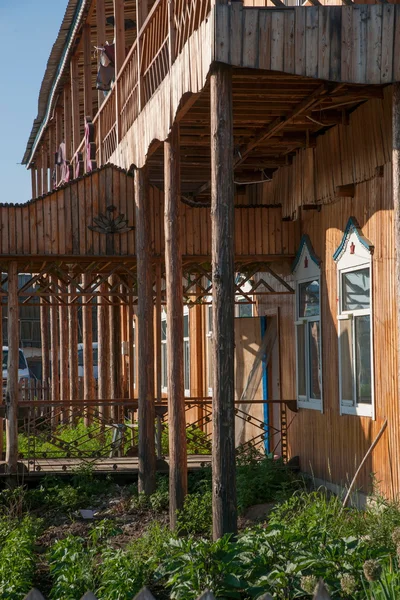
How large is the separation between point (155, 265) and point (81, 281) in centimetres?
956

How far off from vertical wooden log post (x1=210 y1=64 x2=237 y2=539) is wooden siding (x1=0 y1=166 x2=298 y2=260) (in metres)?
5.51

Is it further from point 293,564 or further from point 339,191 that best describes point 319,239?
point 293,564

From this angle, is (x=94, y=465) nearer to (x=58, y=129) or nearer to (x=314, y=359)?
(x=314, y=359)

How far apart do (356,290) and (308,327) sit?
213 cm

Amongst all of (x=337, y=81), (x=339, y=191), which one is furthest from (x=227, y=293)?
(x=339, y=191)

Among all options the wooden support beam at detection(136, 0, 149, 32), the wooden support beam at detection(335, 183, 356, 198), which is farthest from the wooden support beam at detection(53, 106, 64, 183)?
the wooden support beam at detection(335, 183, 356, 198)

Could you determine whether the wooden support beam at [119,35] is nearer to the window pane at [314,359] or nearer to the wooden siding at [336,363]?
the wooden siding at [336,363]

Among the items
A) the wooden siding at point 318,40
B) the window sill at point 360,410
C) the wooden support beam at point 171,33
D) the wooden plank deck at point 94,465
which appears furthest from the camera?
the wooden plank deck at point 94,465

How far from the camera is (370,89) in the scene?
11.2 m

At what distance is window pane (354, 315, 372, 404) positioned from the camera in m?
12.4

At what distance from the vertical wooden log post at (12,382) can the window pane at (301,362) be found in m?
3.91

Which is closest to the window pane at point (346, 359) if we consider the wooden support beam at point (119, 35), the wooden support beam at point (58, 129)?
the wooden support beam at point (119, 35)

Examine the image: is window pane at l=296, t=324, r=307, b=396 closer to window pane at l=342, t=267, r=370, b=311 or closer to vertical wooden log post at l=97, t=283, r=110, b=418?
window pane at l=342, t=267, r=370, b=311

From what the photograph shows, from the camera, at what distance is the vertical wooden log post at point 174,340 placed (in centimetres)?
1196
